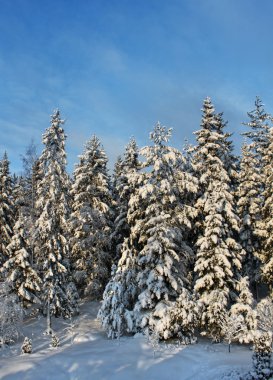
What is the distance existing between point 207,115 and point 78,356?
877 inches

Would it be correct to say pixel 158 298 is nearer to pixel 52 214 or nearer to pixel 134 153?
pixel 52 214

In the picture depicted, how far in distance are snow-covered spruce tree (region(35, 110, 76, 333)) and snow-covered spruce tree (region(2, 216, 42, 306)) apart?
0.94 meters

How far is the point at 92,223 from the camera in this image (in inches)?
1646

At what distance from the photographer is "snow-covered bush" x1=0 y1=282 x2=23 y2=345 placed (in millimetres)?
Result: 29567

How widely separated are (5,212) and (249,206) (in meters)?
24.3

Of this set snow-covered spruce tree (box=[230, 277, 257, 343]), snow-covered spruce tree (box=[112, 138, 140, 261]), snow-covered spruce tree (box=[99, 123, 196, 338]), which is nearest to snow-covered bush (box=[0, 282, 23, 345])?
snow-covered spruce tree (box=[99, 123, 196, 338])

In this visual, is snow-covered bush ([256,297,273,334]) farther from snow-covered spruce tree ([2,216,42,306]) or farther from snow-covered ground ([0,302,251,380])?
snow-covered spruce tree ([2,216,42,306])

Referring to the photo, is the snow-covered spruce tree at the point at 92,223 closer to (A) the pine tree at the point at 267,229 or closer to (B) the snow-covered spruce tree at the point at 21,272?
(B) the snow-covered spruce tree at the point at 21,272

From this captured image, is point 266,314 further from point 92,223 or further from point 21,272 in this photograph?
point 21,272

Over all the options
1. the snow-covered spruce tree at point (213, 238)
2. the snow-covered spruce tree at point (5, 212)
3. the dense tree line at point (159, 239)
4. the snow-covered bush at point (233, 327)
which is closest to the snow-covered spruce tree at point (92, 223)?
the dense tree line at point (159, 239)

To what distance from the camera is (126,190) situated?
137 ft

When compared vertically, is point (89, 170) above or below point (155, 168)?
above

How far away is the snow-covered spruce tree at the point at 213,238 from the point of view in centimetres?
3045

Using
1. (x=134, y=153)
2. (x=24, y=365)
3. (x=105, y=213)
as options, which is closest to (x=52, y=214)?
(x=105, y=213)
